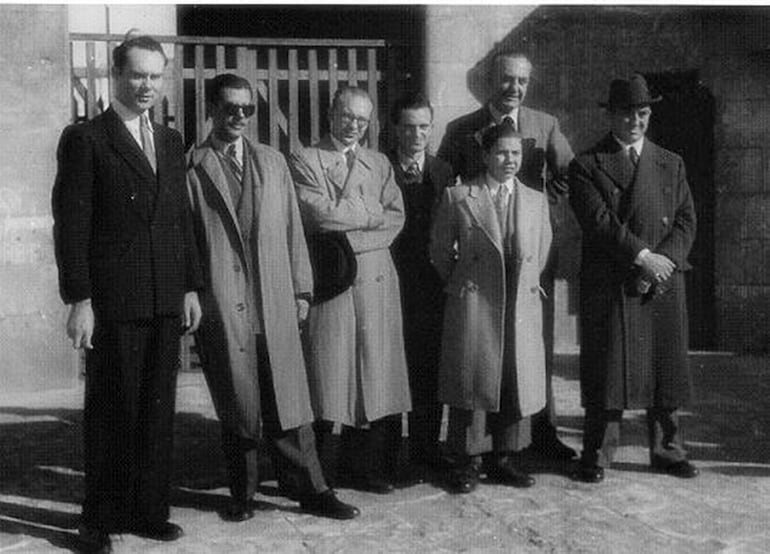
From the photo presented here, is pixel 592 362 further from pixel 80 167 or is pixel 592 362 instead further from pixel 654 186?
pixel 80 167

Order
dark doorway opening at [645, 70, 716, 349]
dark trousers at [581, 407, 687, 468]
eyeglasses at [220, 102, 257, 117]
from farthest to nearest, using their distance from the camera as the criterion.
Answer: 1. dark doorway opening at [645, 70, 716, 349]
2. dark trousers at [581, 407, 687, 468]
3. eyeglasses at [220, 102, 257, 117]

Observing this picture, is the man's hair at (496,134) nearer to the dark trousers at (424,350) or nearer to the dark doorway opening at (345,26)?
the dark trousers at (424,350)

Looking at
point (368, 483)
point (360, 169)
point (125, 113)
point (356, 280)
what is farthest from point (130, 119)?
point (368, 483)

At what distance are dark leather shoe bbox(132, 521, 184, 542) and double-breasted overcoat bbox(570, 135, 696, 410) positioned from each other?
1937mm

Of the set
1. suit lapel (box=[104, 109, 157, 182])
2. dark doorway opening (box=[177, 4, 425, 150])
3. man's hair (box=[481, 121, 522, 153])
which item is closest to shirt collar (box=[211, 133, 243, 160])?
suit lapel (box=[104, 109, 157, 182])

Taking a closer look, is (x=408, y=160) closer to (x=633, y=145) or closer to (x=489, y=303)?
(x=489, y=303)

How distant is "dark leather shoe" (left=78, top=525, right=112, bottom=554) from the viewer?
13.8 ft

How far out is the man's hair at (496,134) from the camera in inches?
194

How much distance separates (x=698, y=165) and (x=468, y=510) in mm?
5200

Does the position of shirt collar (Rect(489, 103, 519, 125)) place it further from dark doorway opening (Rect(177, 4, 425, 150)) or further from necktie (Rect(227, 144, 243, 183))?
dark doorway opening (Rect(177, 4, 425, 150))

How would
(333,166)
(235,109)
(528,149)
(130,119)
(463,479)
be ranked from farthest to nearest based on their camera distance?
(528,149) → (463,479) → (333,166) → (235,109) → (130,119)

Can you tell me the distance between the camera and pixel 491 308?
195 inches

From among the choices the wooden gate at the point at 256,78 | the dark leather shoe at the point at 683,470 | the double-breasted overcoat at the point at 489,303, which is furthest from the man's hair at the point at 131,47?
the wooden gate at the point at 256,78

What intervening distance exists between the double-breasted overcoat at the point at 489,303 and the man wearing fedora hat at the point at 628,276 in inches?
11.7
